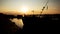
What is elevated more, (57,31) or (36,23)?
(36,23)

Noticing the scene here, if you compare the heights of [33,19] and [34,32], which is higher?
[33,19]

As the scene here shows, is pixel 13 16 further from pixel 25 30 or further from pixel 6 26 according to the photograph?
pixel 25 30

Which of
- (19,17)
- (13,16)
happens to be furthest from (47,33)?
(13,16)

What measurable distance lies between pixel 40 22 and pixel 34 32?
515 mm

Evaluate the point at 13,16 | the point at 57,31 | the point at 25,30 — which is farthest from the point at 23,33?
the point at 13,16

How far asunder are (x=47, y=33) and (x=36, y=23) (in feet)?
1.91

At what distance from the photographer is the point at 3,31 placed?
3.90m

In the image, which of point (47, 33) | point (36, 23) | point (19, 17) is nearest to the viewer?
point (47, 33)

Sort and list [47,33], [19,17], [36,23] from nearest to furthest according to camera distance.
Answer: [47,33]
[36,23]
[19,17]

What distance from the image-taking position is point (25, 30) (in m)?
4.00

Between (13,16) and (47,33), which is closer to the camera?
(47,33)

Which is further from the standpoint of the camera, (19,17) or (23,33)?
(19,17)

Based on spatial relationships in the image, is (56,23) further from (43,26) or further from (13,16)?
(13,16)

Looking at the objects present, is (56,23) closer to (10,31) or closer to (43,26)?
(43,26)
